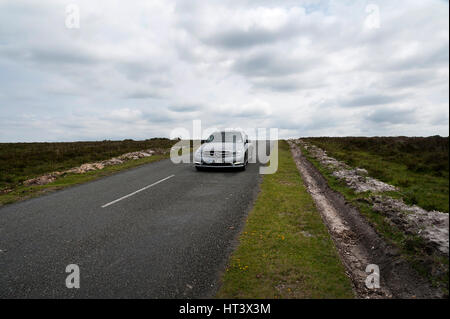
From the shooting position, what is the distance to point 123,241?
15.4ft

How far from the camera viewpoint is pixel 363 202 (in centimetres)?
655

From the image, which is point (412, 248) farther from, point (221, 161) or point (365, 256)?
point (221, 161)

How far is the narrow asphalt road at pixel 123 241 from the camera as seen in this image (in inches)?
132

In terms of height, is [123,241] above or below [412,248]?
below

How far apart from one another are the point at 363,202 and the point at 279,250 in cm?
354

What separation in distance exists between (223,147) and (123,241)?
25.1 ft

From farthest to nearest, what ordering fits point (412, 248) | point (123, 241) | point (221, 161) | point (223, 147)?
point (223, 147), point (221, 161), point (123, 241), point (412, 248)

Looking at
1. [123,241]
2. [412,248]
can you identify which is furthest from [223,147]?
[412,248]

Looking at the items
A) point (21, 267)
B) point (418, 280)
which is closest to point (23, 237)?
point (21, 267)

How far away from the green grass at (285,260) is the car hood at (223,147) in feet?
18.5

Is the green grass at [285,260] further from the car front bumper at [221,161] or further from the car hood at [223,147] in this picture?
the car hood at [223,147]

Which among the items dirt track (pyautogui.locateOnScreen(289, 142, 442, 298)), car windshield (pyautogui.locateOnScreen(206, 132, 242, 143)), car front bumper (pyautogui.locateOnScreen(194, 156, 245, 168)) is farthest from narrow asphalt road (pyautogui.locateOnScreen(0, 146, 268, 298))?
car windshield (pyautogui.locateOnScreen(206, 132, 242, 143))
